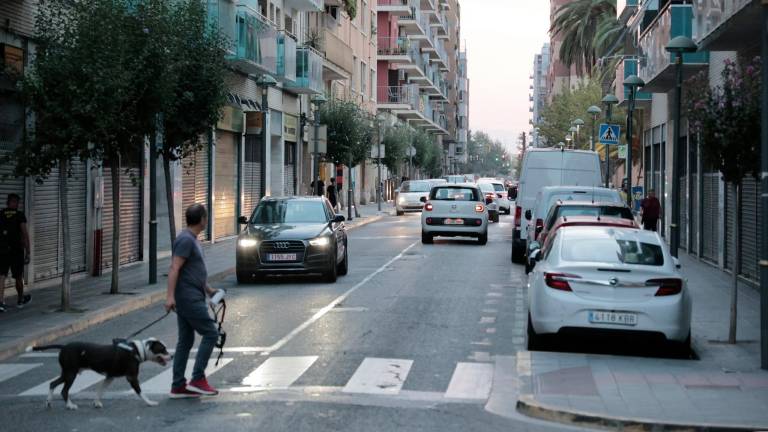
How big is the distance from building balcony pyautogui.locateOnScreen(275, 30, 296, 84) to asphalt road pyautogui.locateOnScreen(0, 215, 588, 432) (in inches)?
716

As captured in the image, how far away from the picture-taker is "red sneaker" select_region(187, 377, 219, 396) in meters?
9.85

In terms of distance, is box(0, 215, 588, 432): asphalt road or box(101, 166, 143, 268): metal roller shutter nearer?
box(0, 215, 588, 432): asphalt road

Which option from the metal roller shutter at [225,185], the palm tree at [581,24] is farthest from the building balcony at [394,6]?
the metal roller shutter at [225,185]

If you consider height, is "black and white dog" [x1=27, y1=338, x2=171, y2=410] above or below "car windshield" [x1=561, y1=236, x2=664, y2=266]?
below

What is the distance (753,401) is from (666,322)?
101 inches

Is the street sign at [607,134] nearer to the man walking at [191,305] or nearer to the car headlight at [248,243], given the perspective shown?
the car headlight at [248,243]

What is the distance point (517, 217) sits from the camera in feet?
87.5

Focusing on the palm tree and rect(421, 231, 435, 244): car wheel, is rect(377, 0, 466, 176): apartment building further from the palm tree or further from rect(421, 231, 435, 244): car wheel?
rect(421, 231, 435, 244): car wheel

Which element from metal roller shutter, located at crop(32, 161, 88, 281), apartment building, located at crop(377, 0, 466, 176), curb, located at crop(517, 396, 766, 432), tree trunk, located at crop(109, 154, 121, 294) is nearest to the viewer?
curb, located at crop(517, 396, 766, 432)

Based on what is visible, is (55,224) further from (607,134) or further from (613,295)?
(607,134)

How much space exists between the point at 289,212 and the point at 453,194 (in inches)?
485

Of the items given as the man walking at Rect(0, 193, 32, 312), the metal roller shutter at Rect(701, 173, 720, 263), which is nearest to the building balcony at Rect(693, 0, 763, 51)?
the metal roller shutter at Rect(701, 173, 720, 263)

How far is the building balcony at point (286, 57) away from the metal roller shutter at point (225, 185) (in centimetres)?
422

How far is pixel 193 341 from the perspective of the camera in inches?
389
